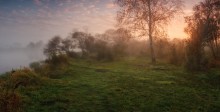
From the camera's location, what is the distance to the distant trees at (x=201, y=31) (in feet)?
83.3

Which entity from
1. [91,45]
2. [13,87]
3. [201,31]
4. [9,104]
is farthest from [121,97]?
[91,45]

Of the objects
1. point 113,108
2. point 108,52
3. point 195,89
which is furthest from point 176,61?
point 113,108

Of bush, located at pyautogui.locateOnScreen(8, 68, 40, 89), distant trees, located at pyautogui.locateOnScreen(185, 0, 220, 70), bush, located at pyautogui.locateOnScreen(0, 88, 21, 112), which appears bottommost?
bush, located at pyautogui.locateOnScreen(0, 88, 21, 112)

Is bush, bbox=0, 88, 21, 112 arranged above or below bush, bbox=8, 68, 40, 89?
below

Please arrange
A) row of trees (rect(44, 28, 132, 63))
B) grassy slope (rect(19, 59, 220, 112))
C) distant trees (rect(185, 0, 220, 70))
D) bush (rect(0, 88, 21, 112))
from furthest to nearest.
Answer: row of trees (rect(44, 28, 132, 63))
distant trees (rect(185, 0, 220, 70))
grassy slope (rect(19, 59, 220, 112))
bush (rect(0, 88, 21, 112))

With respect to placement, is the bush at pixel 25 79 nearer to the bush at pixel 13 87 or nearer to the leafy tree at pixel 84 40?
the bush at pixel 13 87

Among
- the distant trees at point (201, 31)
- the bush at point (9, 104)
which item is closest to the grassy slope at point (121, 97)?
the bush at point (9, 104)

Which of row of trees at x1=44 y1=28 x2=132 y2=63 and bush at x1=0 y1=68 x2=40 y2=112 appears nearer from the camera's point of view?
bush at x1=0 y1=68 x2=40 y2=112

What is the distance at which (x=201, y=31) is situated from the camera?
29781mm

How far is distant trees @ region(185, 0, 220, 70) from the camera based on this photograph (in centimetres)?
2539

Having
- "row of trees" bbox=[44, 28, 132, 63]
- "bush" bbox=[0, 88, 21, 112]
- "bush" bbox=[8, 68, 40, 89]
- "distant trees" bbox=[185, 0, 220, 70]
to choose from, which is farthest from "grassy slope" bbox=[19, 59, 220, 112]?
"row of trees" bbox=[44, 28, 132, 63]

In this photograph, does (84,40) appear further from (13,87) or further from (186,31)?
(13,87)

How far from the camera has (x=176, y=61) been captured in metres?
33.2

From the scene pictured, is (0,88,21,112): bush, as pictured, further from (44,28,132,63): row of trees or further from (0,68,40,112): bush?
(44,28,132,63): row of trees
